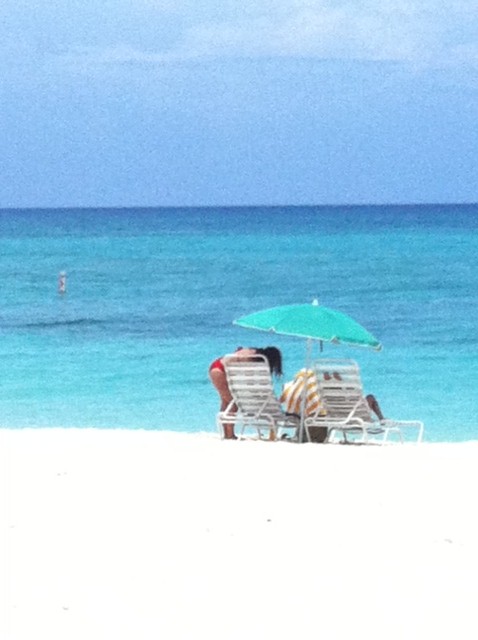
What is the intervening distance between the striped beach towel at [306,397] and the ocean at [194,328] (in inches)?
174

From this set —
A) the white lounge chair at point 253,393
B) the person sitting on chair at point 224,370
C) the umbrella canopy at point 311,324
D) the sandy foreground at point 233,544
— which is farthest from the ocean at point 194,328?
the sandy foreground at point 233,544

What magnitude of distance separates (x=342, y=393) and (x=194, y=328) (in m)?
16.4

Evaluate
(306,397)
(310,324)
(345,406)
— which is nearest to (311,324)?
(310,324)

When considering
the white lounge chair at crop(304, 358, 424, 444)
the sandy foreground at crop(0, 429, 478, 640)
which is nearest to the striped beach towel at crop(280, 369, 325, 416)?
the white lounge chair at crop(304, 358, 424, 444)

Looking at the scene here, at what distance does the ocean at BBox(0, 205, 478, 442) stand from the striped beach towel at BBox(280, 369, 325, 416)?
4.41m

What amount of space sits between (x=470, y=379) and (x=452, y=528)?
42.9ft

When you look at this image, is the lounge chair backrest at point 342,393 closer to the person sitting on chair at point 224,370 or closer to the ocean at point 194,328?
the person sitting on chair at point 224,370

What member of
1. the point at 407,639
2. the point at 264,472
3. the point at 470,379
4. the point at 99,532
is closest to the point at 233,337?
the point at 470,379

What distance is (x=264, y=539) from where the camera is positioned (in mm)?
7309

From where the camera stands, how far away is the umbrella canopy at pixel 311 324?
1155cm

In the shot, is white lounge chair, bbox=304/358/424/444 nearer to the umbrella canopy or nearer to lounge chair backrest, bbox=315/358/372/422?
lounge chair backrest, bbox=315/358/372/422

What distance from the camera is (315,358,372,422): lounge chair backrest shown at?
1158cm

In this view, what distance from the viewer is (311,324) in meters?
11.7

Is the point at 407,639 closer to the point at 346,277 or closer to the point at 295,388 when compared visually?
the point at 295,388
